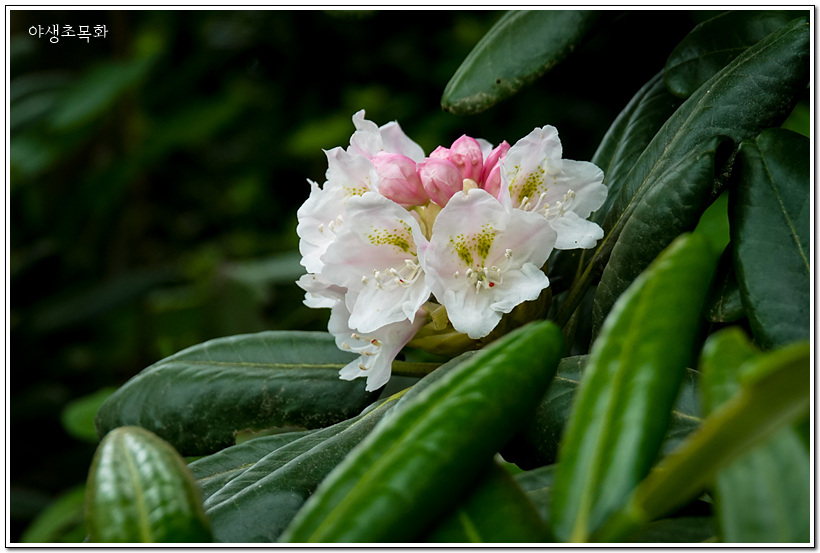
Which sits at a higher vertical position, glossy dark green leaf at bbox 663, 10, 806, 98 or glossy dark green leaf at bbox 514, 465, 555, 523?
glossy dark green leaf at bbox 663, 10, 806, 98

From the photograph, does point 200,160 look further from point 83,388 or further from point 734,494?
point 734,494

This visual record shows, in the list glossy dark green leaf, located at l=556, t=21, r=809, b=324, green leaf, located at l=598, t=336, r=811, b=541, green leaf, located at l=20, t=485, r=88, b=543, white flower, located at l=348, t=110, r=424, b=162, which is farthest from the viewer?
green leaf, located at l=20, t=485, r=88, b=543

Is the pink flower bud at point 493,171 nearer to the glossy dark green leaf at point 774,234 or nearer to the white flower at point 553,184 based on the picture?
the white flower at point 553,184

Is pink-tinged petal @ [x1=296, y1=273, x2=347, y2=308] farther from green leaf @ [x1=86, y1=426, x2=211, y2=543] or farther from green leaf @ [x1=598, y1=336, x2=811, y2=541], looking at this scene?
green leaf @ [x1=598, y1=336, x2=811, y2=541]

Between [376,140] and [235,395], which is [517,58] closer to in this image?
[376,140]

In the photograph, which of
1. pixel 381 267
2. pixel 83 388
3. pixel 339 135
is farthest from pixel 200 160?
pixel 381 267

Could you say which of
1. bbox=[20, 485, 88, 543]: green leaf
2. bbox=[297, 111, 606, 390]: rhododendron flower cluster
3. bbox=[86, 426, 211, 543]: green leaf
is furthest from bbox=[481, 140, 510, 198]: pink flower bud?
bbox=[20, 485, 88, 543]: green leaf
